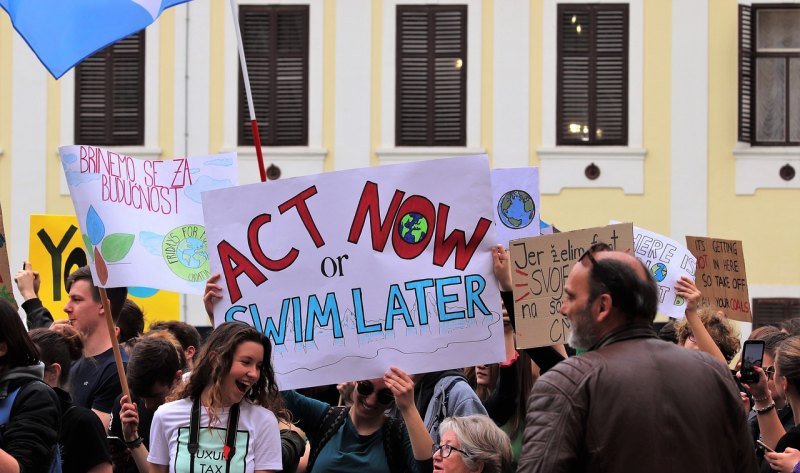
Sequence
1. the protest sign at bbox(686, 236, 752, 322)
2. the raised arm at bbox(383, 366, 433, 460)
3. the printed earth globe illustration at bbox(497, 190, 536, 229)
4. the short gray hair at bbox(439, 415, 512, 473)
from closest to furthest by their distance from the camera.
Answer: the short gray hair at bbox(439, 415, 512, 473) → the raised arm at bbox(383, 366, 433, 460) → the printed earth globe illustration at bbox(497, 190, 536, 229) → the protest sign at bbox(686, 236, 752, 322)

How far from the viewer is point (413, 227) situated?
654 centimetres

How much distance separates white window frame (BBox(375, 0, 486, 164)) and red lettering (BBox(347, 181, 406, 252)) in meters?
13.9

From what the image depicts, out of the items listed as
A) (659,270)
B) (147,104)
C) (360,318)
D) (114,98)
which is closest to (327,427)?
(360,318)

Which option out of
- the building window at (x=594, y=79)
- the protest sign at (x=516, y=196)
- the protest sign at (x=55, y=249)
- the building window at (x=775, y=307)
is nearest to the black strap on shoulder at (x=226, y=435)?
the protest sign at (x=516, y=196)

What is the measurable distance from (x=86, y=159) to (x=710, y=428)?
4.12 meters

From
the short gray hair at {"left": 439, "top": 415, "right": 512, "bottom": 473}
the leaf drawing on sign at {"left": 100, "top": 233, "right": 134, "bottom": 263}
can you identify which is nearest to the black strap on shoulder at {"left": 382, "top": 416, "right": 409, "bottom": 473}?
the short gray hair at {"left": 439, "top": 415, "right": 512, "bottom": 473}

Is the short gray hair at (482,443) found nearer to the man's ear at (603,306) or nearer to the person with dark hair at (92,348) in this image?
the man's ear at (603,306)

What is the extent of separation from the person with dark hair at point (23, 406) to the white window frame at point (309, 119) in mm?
14795

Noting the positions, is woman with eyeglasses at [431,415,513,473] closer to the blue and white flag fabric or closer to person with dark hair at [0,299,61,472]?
person with dark hair at [0,299,61,472]

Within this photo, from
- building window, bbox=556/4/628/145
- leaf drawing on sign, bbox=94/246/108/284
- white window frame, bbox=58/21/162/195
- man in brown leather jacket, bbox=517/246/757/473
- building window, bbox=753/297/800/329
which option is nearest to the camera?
man in brown leather jacket, bbox=517/246/757/473

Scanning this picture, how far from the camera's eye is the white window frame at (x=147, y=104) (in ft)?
67.8

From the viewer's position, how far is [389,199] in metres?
6.58

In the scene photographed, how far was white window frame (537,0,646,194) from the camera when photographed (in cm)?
2033

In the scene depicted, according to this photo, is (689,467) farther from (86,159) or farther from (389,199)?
(86,159)
